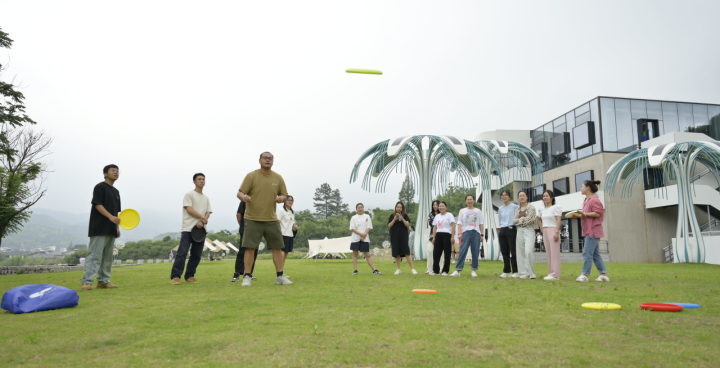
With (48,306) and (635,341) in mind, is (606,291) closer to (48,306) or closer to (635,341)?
(635,341)

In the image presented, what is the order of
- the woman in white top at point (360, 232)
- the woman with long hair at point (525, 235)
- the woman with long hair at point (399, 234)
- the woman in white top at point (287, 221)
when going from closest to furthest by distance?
1. the woman with long hair at point (525, 235)
2. the woman in white top at point (287, 221)
3. the woman with long hair at point (399, 234)
4. the woman in white top at point (360, 232)

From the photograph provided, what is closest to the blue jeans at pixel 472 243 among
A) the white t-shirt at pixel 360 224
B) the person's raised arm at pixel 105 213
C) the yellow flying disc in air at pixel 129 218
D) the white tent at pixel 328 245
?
the white t-shirt at pixel 360 224

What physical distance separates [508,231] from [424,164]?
35.5 ft

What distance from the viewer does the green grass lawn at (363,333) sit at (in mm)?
2836

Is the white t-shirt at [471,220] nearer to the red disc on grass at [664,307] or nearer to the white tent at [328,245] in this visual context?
the red disc on grass at [664,307]

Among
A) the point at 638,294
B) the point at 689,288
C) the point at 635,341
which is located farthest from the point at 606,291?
the point at 635,341

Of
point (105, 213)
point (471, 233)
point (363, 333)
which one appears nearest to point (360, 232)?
point (471, 233)

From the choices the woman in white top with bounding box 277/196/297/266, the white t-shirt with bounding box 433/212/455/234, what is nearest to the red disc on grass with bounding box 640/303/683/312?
the white t-shirt with bounding box 433/212/455/234

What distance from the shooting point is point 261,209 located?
289 inches

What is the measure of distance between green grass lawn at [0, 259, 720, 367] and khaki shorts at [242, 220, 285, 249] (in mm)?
1696

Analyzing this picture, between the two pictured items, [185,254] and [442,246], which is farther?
[442,246]

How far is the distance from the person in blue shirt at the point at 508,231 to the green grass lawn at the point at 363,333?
11.9 feet

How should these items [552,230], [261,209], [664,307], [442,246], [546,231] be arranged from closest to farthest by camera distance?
1. [664,307]
2. [261,209]
3. [552,230]
4. [546,231]
5. [442,246]

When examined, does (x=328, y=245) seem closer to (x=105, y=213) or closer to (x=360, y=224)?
(x=360, y=224)
